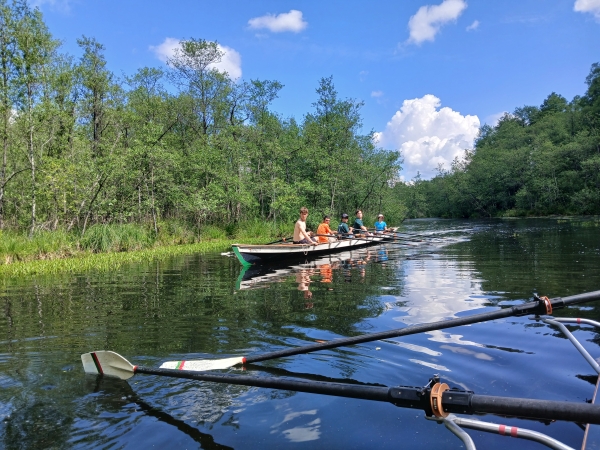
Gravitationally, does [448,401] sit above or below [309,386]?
above

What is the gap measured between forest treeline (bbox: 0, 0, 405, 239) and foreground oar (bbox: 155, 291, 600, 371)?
17.0 meters

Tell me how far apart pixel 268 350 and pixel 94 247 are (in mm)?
15354

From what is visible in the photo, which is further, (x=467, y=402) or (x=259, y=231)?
(x=259, y=231)

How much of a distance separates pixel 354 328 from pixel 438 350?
1.51 m

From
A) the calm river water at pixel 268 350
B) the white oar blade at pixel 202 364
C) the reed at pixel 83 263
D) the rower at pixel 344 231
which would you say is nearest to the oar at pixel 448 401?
the calm river water at pixel 268 350

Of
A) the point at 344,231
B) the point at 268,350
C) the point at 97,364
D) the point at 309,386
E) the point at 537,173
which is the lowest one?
the point at 268,350

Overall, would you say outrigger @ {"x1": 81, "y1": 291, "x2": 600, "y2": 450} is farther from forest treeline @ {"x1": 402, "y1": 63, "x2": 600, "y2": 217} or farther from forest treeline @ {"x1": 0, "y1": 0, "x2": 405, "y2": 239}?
forest treeline @ {"x1": 402, "y1": 63, "x2": 600, "y2": 217}

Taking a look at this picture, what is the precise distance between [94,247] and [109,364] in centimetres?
1531

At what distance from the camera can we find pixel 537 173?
67.1 meters

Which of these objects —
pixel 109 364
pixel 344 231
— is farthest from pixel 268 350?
pixel 344 231

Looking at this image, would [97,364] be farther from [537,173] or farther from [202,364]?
[537,173]

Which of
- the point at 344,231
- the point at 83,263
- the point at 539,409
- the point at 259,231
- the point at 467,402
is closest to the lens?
the point at 539,409

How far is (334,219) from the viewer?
3784 cm

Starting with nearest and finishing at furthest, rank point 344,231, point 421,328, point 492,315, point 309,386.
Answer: point 309,386 < point 492,315 < point 421,328 < point 344,231
